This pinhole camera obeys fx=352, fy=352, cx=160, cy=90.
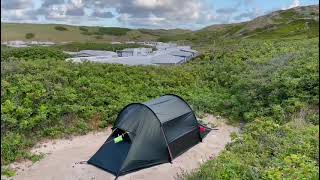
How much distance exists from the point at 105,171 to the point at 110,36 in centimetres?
12969

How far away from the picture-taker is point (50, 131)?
43.4 feet

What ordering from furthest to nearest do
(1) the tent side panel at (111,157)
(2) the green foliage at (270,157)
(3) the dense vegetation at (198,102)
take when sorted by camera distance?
(1) the tent side panel at (111,157)
(3) the dense vegetation at (198,102)
(2) the green foliage at (270,157)

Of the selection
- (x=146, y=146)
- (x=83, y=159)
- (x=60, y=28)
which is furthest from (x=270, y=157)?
(x=60, y=28)

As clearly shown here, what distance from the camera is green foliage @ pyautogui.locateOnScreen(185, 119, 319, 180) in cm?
664

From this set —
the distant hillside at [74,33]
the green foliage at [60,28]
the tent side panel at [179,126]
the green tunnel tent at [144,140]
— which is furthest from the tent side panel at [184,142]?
the green foliage at [60,28]

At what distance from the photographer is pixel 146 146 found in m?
10.8

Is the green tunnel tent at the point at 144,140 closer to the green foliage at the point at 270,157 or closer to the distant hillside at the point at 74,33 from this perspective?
the green foliage at the point at 270,157

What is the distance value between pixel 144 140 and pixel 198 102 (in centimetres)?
633

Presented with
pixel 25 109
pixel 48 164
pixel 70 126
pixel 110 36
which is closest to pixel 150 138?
pixel 48 164

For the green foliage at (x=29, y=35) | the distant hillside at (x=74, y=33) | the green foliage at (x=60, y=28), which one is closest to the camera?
the green foliage at (x=29, y=35)

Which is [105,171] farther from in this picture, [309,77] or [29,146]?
[309,77]

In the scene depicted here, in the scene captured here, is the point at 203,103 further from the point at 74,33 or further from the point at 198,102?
the point at 74,33

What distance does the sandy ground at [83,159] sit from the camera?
10258 mm

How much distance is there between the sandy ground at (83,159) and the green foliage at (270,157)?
2.18 metres
